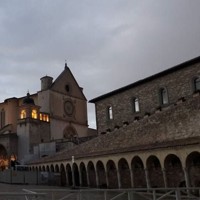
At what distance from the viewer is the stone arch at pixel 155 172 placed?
30.2 m

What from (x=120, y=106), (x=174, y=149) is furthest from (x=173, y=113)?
(x=120, y=106)

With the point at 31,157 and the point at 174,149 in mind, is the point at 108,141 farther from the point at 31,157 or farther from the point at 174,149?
the point at 31,157

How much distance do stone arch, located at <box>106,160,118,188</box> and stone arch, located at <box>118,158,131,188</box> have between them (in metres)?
1.10

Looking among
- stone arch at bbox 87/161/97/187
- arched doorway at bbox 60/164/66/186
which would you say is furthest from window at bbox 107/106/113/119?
stone arch at bbox 87/161/97/187

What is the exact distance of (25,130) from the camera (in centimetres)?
6031

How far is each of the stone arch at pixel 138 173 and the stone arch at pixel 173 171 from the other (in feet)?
10.5

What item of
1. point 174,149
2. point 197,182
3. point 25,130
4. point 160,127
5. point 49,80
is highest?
point 49,80

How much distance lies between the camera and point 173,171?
29.1m

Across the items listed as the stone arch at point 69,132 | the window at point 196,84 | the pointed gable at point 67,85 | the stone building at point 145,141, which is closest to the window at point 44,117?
the stone arch at point 69,132

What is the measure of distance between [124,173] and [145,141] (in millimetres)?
5204

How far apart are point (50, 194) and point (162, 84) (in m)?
28.3

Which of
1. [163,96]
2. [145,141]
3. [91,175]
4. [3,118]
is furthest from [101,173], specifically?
[3,118]

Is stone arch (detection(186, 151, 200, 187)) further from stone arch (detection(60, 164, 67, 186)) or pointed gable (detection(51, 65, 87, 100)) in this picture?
pointed gable (detection(51, 65, 87, 100))

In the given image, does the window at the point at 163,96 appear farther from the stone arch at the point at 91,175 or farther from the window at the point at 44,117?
the window at the point at 44,117
